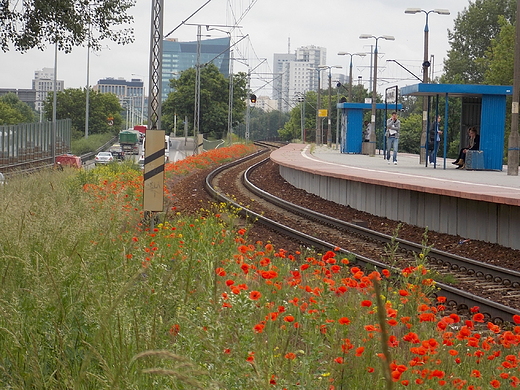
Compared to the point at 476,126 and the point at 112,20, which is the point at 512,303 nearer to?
the point at 112,20

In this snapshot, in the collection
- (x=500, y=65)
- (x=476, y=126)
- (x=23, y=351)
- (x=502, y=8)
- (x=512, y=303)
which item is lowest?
(x=512, y=303)

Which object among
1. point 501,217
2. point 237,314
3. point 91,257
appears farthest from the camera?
point 501,217

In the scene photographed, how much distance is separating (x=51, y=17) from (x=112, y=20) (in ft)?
5.72

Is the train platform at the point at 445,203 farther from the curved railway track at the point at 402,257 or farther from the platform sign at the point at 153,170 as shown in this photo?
the platform sign at the point at 153,170

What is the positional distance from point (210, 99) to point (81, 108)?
16835mm

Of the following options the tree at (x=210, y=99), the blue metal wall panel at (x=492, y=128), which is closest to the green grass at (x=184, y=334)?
the blue metal wall panel at (x=492, y=128)

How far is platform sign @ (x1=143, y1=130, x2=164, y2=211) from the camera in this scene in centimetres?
1345

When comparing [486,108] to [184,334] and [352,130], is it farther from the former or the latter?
[184,334]

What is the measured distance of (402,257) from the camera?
42.9 feet

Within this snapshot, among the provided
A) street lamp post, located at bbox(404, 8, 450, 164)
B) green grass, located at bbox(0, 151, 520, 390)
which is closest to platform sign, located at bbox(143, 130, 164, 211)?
green grass, located at bbox(0, 151, 520, 390)

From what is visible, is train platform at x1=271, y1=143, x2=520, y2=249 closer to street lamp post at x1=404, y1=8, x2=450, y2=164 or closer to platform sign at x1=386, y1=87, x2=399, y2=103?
street lamp post at x1=404, y1=8, x2=450, y2=164

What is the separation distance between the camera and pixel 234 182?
3117 centimetres

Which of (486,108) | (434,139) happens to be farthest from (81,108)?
(486,108)

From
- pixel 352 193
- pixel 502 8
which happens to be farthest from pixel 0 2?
pixel 502 8
